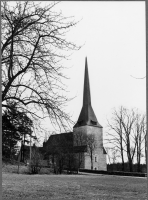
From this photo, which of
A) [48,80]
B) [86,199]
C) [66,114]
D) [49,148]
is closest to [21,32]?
[48,80]

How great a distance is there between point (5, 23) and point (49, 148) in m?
39.0

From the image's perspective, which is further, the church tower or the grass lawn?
the church tower

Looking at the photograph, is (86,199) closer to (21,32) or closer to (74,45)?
(74,45)

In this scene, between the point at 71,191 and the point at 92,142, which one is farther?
the point at 92,142

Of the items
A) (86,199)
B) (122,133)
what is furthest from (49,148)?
(86,199)

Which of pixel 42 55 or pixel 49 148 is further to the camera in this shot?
pixel 49 148

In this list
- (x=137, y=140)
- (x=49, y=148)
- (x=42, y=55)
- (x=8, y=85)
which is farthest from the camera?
(x=49, y=148)

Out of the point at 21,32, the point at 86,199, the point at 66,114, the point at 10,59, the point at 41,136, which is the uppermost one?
the point at 21,32

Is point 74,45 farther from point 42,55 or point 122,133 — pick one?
point 122,133

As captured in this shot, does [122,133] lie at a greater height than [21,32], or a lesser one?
lesser

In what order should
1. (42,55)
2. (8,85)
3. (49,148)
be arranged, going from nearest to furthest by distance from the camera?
(8,85)
(42,55)
(49,148)

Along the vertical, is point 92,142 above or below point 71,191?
above

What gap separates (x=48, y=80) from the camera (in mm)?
9961

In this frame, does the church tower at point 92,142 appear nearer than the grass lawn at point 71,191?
No
